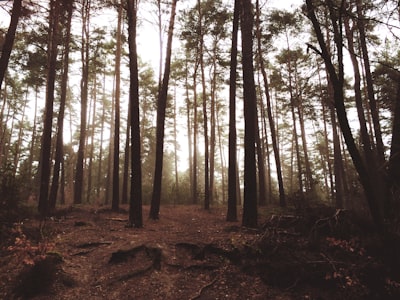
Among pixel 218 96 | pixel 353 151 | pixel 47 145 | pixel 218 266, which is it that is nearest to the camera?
pixel 353 151

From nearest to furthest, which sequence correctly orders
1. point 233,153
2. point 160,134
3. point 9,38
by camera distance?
point 9,38 → point 233,153 → point 160,134

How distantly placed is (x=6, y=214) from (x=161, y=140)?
600cm

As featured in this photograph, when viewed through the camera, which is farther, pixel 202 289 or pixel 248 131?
pixel 248 131

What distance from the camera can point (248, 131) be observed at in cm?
820

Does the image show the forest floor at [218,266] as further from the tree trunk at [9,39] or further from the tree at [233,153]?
the tree trunk at [9,39]

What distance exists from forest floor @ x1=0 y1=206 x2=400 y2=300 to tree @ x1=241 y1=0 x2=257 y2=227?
58.6 inches

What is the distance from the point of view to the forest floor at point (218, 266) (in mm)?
4219

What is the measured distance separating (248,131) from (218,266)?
4.26 m

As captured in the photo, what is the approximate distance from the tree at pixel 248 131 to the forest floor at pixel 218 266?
1488mm

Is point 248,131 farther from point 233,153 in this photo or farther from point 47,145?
point 47,145

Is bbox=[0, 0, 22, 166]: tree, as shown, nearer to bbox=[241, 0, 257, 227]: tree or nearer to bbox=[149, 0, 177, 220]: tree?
bbox=[149, 0, 177, 220]: tree

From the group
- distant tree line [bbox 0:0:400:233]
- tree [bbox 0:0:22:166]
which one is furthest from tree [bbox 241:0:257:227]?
tree [bbox 0:0:22:166]

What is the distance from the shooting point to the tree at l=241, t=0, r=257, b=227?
7.82 meters

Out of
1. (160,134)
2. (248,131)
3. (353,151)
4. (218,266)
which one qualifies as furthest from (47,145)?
(353,151)
